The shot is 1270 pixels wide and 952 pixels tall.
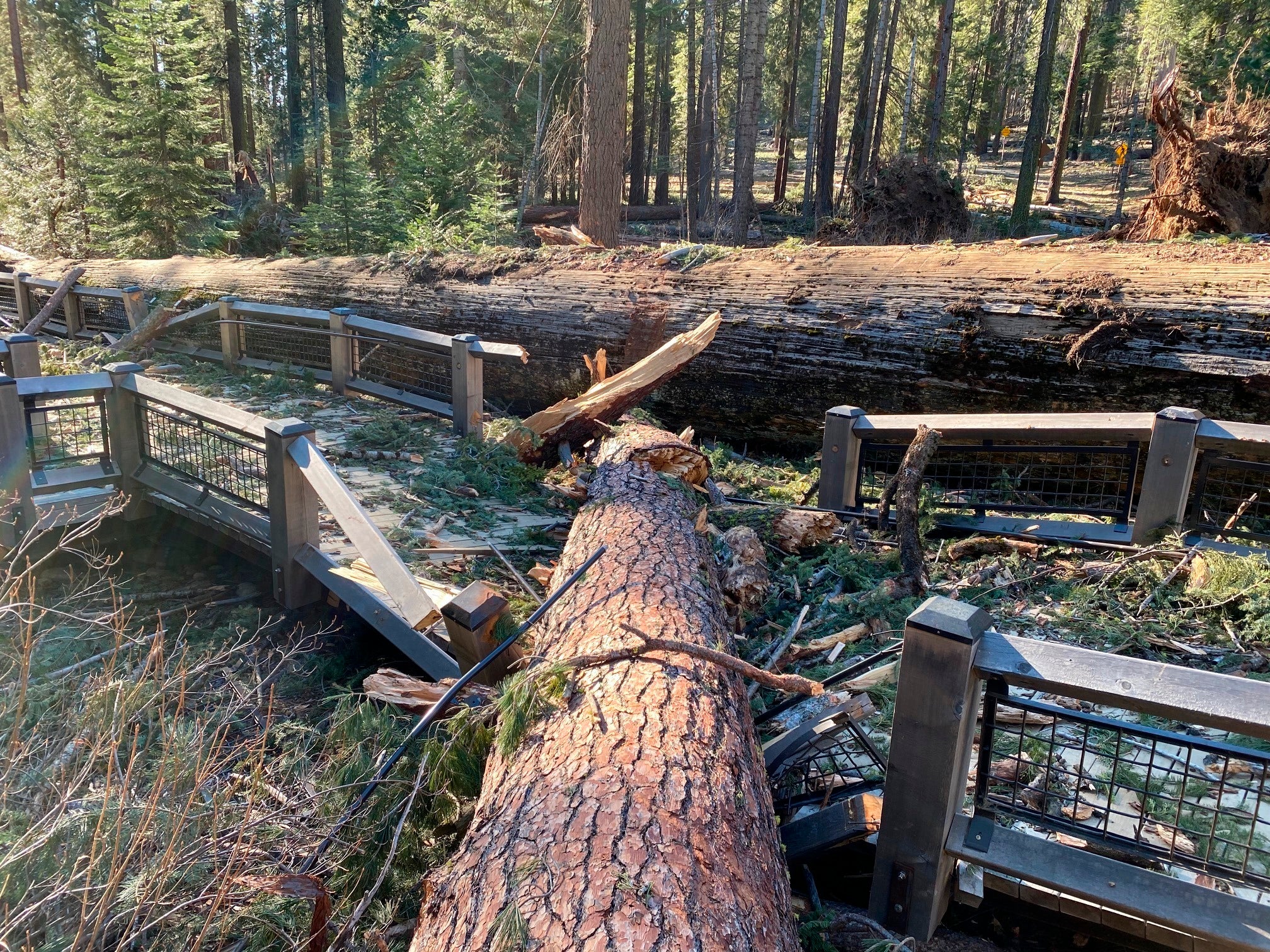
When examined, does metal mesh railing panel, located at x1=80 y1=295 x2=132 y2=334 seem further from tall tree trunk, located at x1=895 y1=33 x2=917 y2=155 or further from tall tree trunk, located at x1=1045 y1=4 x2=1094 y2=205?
tall tree trunk, located at x1=1045 y1=4 x2=1094 y2=205

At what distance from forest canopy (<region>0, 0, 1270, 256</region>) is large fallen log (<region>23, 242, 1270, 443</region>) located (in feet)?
9.90

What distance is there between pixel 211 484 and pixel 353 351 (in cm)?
449

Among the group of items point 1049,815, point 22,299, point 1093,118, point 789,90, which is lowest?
point 22,299

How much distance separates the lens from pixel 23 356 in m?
8.41

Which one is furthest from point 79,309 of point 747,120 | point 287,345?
point 747,120

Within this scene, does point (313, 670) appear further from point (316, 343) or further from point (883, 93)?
point (883, 93)

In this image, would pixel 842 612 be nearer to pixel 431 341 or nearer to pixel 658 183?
pixel 431 341

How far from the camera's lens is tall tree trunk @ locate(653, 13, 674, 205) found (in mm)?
33344

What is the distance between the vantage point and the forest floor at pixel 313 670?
2797mm

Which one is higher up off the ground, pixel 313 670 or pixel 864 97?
pixel 864 97

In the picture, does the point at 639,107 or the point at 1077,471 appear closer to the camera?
the point at 1077,471

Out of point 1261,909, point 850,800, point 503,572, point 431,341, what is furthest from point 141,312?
point 1261,909

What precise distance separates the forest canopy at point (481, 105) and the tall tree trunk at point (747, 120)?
51mm

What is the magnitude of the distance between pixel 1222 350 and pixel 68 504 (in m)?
9.62
